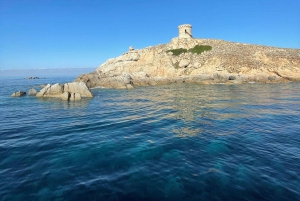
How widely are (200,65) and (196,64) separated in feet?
5.12

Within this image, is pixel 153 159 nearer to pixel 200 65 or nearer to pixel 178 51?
pixel 200 65

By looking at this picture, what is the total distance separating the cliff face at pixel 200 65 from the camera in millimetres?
65312

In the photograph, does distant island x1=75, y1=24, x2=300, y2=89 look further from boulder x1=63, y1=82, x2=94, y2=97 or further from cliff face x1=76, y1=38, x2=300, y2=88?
boulder x1=63, y1=82, x2=94, y2=97

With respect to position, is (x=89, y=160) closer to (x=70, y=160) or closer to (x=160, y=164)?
(x=70, y=160)

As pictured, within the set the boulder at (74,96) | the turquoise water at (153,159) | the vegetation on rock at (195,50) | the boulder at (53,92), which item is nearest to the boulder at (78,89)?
the boulder at (53,92)

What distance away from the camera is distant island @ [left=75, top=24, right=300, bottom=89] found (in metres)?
65.3

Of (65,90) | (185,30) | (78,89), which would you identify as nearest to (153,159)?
(78,89)

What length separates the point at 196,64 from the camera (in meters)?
76.7

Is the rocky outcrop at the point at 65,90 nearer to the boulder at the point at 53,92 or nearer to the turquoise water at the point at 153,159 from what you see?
the boulder at the point at 53,92

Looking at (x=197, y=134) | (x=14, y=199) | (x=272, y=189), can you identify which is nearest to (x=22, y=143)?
(x=14, y=199)

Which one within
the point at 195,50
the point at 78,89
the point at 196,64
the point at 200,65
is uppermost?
the point at 195,50

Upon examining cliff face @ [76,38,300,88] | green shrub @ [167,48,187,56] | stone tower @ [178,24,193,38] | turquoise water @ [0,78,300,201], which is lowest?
turquoise water @ [0,78,300,201]

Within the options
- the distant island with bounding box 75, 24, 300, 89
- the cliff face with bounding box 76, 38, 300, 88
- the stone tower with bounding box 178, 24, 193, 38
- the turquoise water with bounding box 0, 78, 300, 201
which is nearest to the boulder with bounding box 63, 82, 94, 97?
the distant island with bounding box 75, 24, 300, 89

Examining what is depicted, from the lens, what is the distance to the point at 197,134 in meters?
16.5
